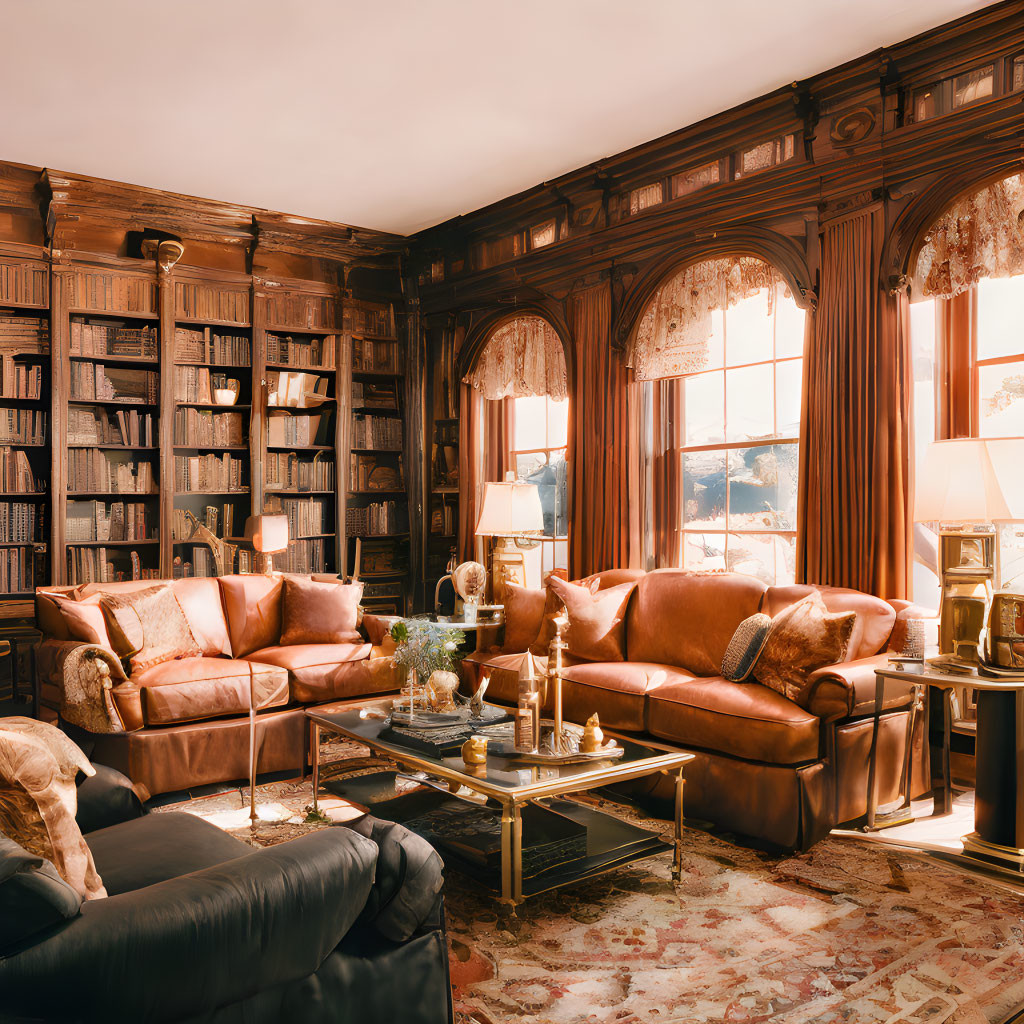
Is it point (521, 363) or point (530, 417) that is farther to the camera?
point (530, 417)

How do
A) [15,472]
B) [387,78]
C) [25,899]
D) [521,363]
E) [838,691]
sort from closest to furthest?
[25,899] < [838,691] < [387,78] < [15,472] < [521,363]

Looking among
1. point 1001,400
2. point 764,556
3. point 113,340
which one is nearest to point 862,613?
point 764,556

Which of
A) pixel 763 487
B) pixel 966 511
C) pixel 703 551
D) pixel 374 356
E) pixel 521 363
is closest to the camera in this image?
pixel 966 511

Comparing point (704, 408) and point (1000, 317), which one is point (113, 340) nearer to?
point (704, 408)

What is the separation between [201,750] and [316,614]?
3.75 feet

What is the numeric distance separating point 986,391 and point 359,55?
10.6 feet

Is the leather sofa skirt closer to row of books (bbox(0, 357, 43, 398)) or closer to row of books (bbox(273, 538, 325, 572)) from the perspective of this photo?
row of books (bbox(273, 538, 325, 572))

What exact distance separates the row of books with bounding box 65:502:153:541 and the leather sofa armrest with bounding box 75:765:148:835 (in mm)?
3613

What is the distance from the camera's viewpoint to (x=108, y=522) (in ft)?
19.4

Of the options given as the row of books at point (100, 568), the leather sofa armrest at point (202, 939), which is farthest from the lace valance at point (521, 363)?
the leather sofa armrest at point (202, 939)

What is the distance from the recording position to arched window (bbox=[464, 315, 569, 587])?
6129mm

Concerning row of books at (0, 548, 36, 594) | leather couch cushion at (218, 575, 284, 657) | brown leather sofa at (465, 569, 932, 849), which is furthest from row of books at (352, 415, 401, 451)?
brown leather sofa at (465, 569, 932, 849)

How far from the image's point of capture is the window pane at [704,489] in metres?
5.12

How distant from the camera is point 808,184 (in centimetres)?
443
